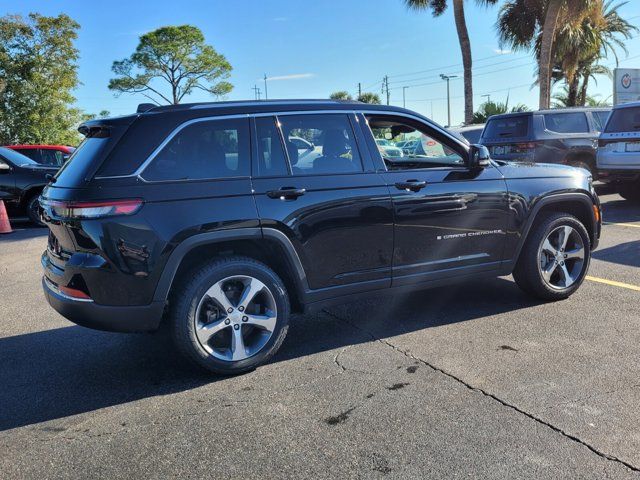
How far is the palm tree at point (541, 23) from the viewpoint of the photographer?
18094 millimetres

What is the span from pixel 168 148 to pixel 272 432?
189 centimetres

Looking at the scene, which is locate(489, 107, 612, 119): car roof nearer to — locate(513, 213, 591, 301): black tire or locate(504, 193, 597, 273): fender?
locate(504, 193, 597, 273): fender

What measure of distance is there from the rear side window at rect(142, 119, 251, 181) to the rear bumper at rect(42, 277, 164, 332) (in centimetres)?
83

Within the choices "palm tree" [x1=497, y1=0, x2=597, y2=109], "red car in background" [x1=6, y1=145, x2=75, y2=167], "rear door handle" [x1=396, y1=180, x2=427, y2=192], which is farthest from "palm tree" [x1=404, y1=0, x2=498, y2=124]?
"rear door handle" [x1=396, y1=180, x2=427, y2=192]

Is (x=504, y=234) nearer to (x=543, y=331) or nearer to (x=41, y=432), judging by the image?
(x=543, y=331)

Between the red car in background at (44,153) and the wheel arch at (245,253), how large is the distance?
416 inches

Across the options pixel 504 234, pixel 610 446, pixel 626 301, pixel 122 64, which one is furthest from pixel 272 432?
pixel 122 64

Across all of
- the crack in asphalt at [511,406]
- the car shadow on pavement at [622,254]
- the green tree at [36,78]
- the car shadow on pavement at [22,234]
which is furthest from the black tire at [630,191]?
the green tree at [36,78]

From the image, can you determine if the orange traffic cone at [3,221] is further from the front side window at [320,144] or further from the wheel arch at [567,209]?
the wheel arch at [567,209]

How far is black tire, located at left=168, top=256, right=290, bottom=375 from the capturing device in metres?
3.55

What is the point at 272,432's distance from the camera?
301cm

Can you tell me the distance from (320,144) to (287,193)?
1.88ft

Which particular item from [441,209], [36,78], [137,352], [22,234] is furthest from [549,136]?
[36,78]

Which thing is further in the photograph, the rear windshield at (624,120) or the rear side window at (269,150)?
the rear windshield at (624,120)
